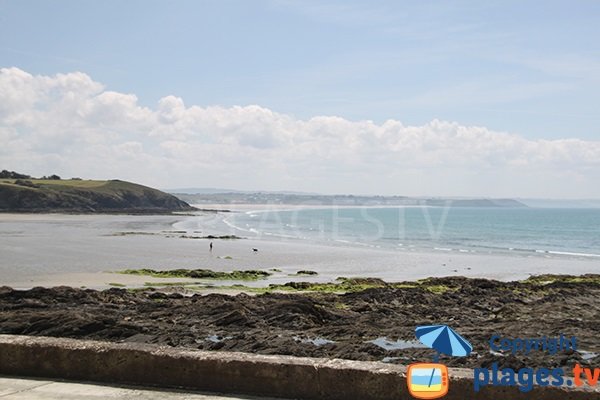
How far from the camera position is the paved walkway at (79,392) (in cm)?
546

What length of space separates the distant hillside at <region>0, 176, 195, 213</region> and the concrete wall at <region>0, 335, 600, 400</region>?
376ft

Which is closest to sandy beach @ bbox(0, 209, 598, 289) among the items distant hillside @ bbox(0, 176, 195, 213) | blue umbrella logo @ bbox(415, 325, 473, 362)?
blue umbrella logo @ bbox(415, 325, 473, 362)

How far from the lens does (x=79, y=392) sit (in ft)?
18.4

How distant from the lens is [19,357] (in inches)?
244

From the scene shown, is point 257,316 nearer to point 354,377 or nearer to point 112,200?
point 354,377

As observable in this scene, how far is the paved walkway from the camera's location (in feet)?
17.9

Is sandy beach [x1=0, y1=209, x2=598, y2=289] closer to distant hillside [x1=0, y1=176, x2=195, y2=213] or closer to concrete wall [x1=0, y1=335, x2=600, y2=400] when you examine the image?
concrete wall [x1=0, y1=335, x2=600, y2=400]

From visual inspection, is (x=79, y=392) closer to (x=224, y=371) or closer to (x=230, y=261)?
(x=224, y=371)

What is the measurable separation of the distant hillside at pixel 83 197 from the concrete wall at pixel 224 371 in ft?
376

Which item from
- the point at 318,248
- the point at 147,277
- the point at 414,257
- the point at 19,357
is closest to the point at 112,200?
the point at 318,248

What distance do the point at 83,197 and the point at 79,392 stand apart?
441 feet

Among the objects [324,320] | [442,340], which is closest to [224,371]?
[442,340]

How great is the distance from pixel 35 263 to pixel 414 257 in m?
25.5

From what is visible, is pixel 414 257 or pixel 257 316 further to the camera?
pixel 414 257
